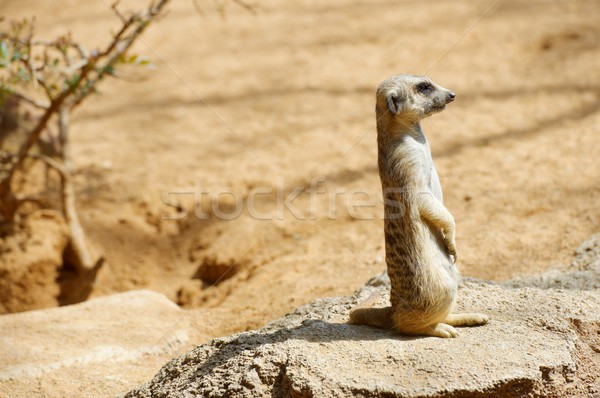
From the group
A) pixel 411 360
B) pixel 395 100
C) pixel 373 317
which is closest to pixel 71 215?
pixel 373 317

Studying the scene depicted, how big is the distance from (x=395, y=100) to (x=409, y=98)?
0.20 ft

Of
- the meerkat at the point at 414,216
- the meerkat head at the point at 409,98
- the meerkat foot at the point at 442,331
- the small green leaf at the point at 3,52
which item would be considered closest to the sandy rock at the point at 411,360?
the meerkat foot at the point at 442,331

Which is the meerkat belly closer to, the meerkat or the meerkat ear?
the meerkat

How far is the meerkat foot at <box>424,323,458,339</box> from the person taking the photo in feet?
8.63

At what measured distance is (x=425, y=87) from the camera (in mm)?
2654

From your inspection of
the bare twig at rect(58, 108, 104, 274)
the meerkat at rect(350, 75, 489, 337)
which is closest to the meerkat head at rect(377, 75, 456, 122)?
the meerkat at rect(350, 75, 489, 337)

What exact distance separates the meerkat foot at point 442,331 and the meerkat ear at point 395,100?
856 mm

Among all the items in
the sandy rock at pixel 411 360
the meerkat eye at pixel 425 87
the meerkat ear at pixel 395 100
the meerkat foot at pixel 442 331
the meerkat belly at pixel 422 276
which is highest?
the meerkat eye at pixel 425 87

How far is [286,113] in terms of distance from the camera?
6.72m

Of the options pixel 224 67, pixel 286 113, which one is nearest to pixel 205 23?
pixel 224 67

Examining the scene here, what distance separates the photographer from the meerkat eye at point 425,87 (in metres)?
2.64

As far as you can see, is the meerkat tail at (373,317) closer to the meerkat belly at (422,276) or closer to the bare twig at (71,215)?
the meerkat belly at (422,276)

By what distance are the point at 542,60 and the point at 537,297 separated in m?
4.81

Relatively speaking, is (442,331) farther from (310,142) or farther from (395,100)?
(310,142)
